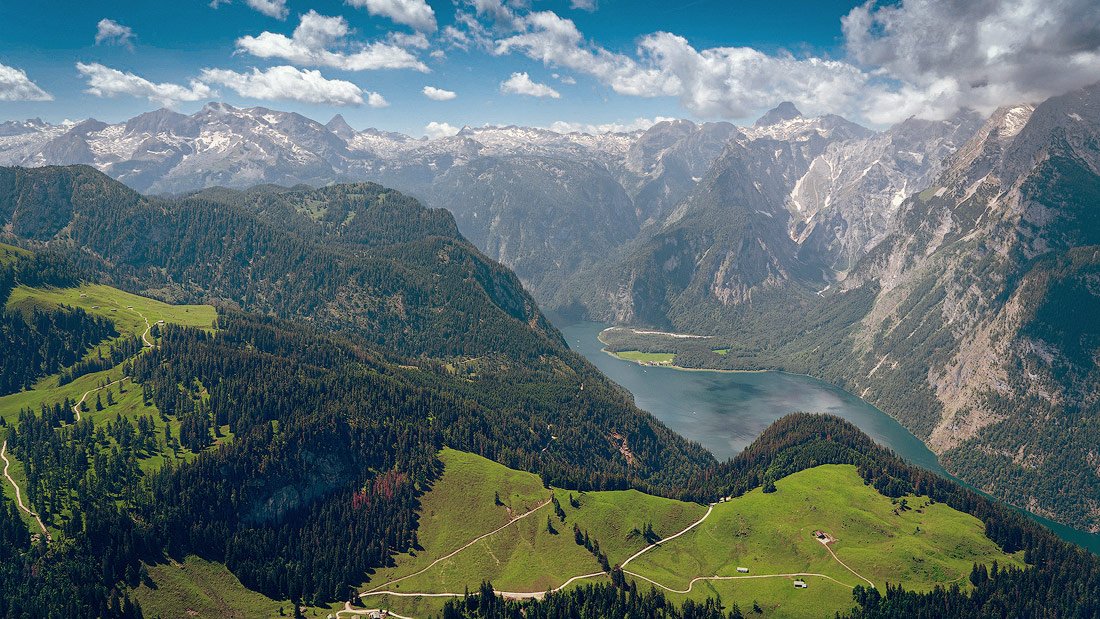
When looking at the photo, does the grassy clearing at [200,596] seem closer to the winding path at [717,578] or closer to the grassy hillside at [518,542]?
the grassy hillside at [518,542]

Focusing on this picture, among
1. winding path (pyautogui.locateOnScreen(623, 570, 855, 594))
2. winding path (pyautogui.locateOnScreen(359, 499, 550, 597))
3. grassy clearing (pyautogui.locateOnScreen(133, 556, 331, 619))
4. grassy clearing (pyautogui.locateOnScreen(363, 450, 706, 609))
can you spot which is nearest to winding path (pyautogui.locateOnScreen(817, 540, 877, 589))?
winding path (pyautogui.locateOnScreen(623, 570, 855, 594))

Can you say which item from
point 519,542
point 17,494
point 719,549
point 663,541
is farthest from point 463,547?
point 17,494

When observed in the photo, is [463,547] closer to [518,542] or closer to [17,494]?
[518,542]

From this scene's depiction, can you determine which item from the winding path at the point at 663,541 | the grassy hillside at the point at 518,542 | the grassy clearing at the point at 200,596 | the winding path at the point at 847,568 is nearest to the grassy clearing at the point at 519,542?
the grassy hillside at the point at 518,542

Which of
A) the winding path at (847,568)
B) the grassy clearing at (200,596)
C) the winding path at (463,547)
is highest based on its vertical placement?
the winding path at (847,568)

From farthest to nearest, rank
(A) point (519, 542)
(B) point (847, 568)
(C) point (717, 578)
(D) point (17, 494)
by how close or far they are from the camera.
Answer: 1. (A) point (519, 542)
2. (D) point (17, 494)
3. (C) point (717, 578)
4. (B) point (847, 568)

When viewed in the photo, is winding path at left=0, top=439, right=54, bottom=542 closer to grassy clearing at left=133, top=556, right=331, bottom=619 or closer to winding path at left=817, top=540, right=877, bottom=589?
grassy clearing at left=133, top=556, right=331, bottom=619
